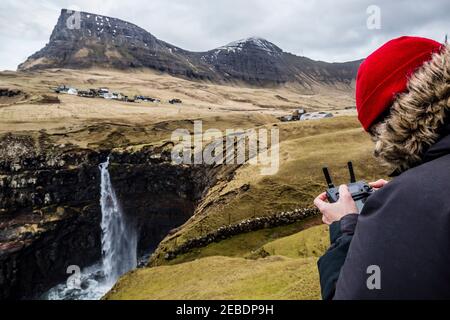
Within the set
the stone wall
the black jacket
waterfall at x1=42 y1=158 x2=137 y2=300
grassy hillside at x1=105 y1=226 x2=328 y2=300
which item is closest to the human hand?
the black jacket

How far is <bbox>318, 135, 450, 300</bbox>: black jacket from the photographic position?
1.69m

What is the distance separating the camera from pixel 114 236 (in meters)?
51.2

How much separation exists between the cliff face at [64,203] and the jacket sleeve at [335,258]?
41693mm

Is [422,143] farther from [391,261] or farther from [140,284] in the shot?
[140,284]

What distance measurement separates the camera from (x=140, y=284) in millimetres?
18859

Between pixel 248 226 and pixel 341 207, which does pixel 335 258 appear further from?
pixel 248 226

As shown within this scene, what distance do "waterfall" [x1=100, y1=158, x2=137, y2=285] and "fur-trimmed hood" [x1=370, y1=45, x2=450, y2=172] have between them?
50.3 m

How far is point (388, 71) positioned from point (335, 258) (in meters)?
1.30

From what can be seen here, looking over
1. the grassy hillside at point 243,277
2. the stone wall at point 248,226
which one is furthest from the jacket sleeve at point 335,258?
the stone wall at point 248,226

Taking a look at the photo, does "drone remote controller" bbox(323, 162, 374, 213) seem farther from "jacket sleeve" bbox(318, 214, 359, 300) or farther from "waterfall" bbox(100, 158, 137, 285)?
"waterfall" bbox(100, 158, 137, 285)

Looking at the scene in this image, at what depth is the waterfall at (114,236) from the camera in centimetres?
4928

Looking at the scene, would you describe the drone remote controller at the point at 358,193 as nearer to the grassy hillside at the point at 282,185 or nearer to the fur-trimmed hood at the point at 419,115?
the fur-trimmed hood at the point at 419,115

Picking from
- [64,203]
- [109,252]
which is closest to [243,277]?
[109,252]
